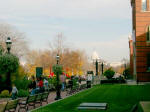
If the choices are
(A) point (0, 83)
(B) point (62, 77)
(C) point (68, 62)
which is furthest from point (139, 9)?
(C) point (68, 62)

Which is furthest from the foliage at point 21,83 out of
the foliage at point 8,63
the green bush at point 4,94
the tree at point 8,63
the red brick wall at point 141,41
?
the red brick wall at point 141,41

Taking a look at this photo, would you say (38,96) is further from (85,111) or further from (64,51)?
(64,51)

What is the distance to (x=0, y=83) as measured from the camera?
2752 cm

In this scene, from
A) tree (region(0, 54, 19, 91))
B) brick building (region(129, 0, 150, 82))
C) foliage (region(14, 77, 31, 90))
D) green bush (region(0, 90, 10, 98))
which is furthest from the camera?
brick building (region(129, 0, 150, 82))

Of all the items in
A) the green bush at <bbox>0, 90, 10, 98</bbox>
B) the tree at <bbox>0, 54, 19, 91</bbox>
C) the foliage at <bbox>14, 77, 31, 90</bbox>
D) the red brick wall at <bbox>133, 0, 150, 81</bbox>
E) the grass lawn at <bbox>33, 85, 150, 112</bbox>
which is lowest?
the grass lawn at <bbox>33, 85, 150, 112</bbox>

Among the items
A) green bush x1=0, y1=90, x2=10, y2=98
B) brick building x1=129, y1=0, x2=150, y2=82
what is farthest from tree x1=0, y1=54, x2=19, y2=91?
brick building x1=129, y1=0, x2=150, y2=82

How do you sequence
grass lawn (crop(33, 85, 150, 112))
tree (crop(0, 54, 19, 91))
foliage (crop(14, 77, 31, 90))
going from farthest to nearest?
foliage (crop(14, 77, 31, 90)) → tree (crop(0, 54, 19, 91)) → grass lawn (crop(33, 85, 150, 112))

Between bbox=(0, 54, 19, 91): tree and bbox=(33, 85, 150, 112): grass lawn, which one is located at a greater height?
bbox=(0, 54, 19, 91): tree

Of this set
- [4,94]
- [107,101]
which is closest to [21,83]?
[4,94]

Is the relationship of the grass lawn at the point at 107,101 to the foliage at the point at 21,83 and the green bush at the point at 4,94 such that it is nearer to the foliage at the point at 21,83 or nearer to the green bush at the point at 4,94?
the green bush at the point at 4,94

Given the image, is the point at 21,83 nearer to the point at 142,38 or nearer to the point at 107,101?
the point at 107,101

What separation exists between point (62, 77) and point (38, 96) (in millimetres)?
16378

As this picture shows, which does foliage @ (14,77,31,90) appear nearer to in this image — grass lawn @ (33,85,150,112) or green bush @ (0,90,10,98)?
green bush @ (0,90,10,98)

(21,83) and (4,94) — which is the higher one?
(21,83)
